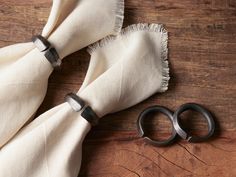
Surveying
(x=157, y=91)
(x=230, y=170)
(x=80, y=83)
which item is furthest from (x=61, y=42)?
(x=230, y=170)

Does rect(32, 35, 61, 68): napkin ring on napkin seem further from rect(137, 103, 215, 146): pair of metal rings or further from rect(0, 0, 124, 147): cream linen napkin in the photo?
rect(137, 103, 215, 146): pair of metal rings

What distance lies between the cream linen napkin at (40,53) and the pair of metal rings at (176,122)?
0.16 meters

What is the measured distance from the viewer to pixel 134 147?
2.25ft

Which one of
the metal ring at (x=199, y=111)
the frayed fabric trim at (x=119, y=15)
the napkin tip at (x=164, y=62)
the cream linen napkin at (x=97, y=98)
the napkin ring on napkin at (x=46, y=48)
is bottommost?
the metal ring at (x=199, y=111)

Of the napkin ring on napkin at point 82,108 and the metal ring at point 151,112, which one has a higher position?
the napkin ring on napkin at point 82,108

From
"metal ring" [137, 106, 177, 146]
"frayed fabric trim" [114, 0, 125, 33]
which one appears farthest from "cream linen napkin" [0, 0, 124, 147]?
"metal ring" [137, 106, 177, 146]

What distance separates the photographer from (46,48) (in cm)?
68

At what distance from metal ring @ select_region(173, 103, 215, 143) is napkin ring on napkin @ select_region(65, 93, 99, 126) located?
0.44 feet

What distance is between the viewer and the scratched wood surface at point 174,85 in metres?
0.68

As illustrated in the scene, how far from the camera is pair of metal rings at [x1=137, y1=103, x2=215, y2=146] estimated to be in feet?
2.21

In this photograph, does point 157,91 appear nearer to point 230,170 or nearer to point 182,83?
point 182,83

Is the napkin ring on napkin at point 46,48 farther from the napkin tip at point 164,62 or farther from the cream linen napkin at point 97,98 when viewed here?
the napkin tip at point 164,62

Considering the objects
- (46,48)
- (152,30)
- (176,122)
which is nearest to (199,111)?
(176,122)

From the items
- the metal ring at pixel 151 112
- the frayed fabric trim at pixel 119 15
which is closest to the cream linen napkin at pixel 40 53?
the frayed fabric trim at pixel 119 15
